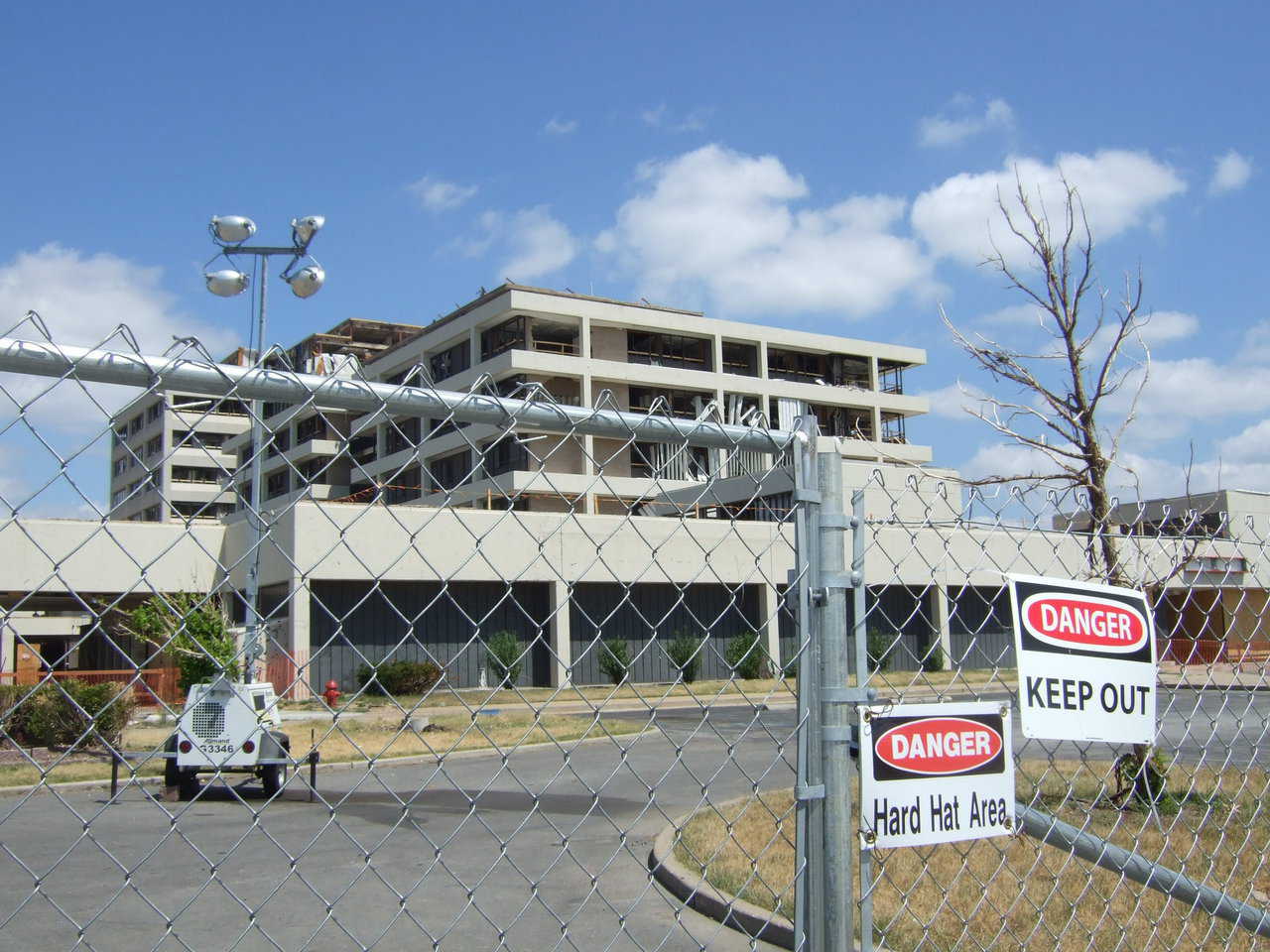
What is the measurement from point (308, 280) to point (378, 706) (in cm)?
700

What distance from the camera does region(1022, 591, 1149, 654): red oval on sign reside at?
132 inches

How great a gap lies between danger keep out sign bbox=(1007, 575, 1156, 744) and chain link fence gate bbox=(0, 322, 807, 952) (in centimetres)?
70

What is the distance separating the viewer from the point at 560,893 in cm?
770

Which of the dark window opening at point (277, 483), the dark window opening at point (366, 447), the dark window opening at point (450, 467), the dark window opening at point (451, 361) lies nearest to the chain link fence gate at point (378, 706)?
the dark window opening at point (450, 467)

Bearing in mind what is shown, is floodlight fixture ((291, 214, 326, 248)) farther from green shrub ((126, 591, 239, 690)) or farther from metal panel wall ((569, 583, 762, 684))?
metal panel wall ((569, 583, 762, 684))

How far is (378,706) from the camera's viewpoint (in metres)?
18.3

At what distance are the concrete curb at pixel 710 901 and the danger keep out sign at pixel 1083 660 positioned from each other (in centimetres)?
227

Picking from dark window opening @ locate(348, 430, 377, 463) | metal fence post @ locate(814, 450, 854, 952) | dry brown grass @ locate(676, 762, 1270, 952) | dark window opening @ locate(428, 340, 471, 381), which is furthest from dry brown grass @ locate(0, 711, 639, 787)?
dark window opening @ locate(348, 430, 377, 463)

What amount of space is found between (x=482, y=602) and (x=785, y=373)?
34.1 metres

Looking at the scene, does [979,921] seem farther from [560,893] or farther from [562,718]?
[562,718]

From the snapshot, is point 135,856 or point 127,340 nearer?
point 127,340

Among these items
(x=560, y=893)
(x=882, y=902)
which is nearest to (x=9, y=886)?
(x=560, y=893)

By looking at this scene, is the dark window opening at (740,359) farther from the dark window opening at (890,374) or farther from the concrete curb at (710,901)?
the concrete curb at (710,901)

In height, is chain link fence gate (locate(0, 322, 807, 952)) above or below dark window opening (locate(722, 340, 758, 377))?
below
